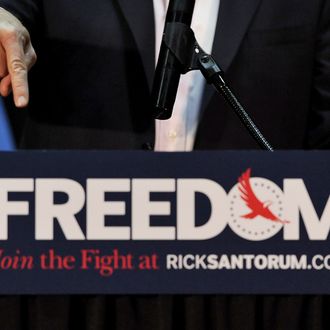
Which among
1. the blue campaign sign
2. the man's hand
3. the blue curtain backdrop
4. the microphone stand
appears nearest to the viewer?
the blue campaign sign

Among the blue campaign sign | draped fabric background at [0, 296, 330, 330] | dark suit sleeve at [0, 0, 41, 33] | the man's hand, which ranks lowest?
draped fabric background at [0, 296, 330, 330]

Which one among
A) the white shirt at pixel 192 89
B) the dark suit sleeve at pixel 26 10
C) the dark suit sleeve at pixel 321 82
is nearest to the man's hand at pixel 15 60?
the dark suit sleeve at pixel 26 10

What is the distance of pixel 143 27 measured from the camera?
3.73 ft

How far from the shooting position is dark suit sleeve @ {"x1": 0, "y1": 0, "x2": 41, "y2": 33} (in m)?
1.11

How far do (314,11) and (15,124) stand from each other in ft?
1.74

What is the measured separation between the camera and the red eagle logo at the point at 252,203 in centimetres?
59

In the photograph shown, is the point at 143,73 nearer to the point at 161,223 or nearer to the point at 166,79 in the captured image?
the point at 166,79

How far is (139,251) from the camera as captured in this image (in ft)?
1.92

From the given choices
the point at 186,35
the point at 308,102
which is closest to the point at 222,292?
the point at 186,35

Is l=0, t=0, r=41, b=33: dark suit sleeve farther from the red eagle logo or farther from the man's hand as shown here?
the red eagle logo

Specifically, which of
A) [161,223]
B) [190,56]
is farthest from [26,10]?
[161,223]

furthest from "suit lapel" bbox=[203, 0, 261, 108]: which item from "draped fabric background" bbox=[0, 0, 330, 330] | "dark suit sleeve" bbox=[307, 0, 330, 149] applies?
"dark suit sleeve" bbox=[307, 0, 330, 149]

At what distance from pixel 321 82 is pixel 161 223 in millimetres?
682

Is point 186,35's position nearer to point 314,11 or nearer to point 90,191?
point 90,191
